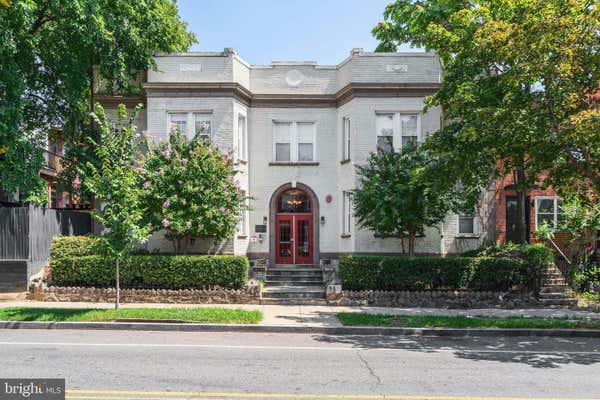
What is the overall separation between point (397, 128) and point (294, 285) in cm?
719

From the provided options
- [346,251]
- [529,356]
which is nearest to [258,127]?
[346,251]

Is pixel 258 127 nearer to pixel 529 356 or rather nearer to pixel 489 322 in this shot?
pixel 489 322

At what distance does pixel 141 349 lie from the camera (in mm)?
9602

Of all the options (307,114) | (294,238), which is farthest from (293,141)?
(294,238)

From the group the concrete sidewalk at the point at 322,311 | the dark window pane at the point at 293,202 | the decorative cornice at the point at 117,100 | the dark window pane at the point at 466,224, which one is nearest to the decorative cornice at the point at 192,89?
the decorative cornice at the point at 117,100

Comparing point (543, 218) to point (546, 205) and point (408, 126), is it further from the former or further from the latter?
point (408, 126)

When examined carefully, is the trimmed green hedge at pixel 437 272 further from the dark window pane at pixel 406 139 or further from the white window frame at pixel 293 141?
the white window frame at pixel 293 141

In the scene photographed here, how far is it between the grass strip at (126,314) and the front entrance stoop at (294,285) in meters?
2.63

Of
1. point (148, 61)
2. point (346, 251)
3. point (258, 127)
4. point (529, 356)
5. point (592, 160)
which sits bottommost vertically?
point (529, 356)

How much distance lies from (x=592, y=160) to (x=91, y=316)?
1348 centimetres

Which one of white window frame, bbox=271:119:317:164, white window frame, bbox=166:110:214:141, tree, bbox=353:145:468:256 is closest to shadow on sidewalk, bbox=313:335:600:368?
tree, bbox=353:145:468:256

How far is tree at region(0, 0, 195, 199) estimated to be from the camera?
15.9 meters

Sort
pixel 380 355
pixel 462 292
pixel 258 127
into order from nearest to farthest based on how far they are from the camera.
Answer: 1. pixel 380 355
2. pixel 462 292
3. pixel 258 127

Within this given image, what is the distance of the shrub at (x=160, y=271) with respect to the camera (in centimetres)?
1609
